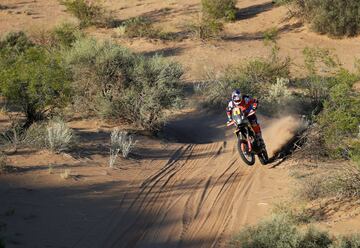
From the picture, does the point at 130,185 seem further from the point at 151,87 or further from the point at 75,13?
the point at 75,13

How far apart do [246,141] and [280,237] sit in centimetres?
494

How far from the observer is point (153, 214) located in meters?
9.25

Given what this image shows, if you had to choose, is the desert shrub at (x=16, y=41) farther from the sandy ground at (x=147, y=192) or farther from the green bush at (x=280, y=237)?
the green bush at (x=280, y=237)

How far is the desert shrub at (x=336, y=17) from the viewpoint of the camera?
2750 centimetres

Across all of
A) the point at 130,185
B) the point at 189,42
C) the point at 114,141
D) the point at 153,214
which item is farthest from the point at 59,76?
the point at 189,42

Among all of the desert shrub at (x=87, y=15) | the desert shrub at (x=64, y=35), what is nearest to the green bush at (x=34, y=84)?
the desert shrub at (x=64, y=35)

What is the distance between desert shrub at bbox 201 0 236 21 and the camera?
28766 millimetres

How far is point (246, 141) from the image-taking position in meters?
12.4

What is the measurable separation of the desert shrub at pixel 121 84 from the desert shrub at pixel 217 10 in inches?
559

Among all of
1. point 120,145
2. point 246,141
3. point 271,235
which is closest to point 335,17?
point 246,141

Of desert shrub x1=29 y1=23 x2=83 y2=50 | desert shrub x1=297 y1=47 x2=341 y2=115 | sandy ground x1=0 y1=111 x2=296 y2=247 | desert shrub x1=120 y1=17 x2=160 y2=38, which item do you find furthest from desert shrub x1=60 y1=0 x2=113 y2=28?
sandy ground x1=0 y1=111 x2=296 y2=247

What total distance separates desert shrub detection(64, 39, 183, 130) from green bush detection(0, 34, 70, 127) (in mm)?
985

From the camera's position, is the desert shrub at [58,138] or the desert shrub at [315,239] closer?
the desert shrub at [315,239]

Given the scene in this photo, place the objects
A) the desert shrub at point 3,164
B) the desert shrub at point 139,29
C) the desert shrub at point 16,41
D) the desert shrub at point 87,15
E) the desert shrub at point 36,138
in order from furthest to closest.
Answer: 1. the desert shrub at point 87,15
2. the desert shrub at point 139,29
3. the desert shrub at point 16,41
4. the desert shrub at point 36,138
5. the desert shrub at point 3,164
